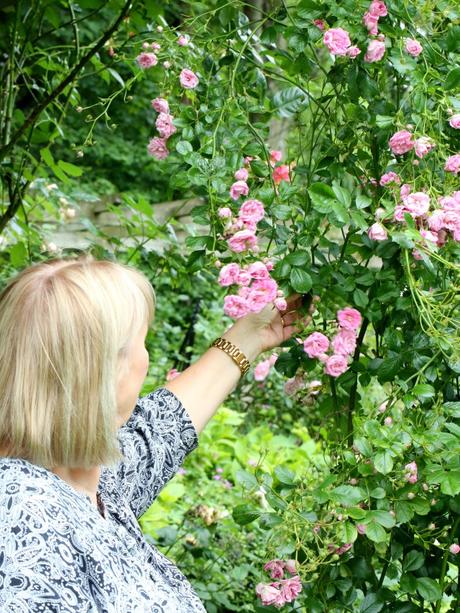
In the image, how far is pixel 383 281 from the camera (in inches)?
66.5

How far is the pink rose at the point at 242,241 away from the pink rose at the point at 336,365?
26 cm

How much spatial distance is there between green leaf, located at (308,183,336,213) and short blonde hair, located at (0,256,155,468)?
1.16 feet

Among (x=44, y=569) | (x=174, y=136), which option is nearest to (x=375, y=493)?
(x=44, y=569)

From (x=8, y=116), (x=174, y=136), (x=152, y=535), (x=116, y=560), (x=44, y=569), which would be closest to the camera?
(x=44, y=569)

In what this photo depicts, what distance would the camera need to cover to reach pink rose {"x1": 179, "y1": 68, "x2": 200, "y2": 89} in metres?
1.77

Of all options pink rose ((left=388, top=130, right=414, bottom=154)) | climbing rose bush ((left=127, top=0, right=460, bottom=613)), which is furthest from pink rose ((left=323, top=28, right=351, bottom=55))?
pink rose ((left=388, top=130, right=414, bottom=154))

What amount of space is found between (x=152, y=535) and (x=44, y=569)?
178cm

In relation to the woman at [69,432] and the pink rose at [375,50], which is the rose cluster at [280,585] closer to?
the woman at [69,432]

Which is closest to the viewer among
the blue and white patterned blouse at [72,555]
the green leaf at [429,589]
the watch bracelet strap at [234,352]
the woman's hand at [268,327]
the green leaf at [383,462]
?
the blue and white patterned blouse at [72,555]

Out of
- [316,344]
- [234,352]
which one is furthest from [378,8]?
[234,352]

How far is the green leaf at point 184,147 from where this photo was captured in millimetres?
1675

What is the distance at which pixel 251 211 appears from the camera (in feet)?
5.29

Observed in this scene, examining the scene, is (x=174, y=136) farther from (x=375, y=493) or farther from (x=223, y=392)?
(x=375, y=493)

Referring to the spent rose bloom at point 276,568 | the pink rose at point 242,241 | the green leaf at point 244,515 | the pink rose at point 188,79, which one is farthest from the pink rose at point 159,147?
the spent rose bloom at point 276,568
